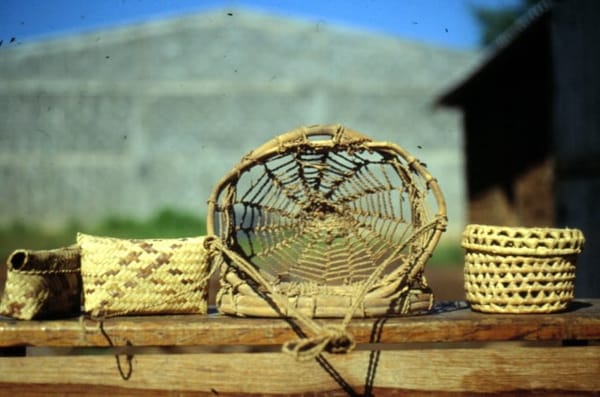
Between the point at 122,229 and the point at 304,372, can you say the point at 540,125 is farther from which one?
the point at 122,229

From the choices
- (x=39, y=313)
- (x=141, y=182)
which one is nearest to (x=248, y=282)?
(x=39, y=313)

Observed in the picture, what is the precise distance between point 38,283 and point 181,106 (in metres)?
16.4

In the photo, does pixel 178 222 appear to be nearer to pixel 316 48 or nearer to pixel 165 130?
pixel 165 130

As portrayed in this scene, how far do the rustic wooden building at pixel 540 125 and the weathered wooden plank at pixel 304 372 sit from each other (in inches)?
167

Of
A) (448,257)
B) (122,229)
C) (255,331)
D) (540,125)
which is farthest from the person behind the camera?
(122,229)

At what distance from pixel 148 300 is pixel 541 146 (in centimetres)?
788

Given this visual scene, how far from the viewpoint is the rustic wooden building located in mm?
6621

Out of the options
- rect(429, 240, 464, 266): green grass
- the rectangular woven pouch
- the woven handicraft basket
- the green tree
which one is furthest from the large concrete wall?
the woven handicraft basket

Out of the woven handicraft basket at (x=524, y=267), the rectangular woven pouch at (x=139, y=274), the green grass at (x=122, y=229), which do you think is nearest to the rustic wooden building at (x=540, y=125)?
the woven handicraft basket at (x=524, y=267)

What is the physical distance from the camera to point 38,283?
7.75 ft

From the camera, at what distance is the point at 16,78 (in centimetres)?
1925

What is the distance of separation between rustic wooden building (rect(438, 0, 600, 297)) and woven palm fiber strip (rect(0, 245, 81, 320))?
4889 millimetres

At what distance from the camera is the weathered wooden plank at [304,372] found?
7.55ft

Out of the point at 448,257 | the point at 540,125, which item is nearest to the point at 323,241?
the point at 540,125
